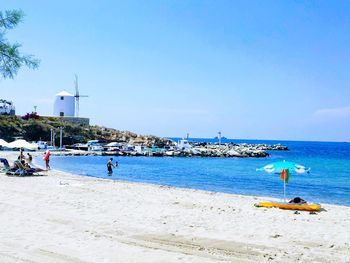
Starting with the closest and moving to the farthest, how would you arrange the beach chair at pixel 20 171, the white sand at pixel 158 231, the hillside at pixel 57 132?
1. the white sand at pixel 158 231
2. the beach chair at pixel 20 171
3. the hillside at pixel 57 132

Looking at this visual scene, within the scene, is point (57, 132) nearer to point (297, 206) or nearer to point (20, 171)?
point (20, 171)

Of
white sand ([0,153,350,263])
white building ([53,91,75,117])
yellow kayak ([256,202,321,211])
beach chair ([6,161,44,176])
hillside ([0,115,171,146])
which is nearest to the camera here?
white sand ([0,153,350,263])

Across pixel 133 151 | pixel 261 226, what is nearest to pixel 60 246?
pixel 261 226

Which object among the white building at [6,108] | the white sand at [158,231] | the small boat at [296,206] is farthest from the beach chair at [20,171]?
the white building at [6,108]

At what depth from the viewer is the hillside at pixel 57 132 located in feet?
284

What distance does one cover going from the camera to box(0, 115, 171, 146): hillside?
8657 centimetres

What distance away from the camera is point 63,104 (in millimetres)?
111875

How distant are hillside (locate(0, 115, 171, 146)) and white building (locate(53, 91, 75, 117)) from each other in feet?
22.7

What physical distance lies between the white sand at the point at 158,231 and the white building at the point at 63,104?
312 ft

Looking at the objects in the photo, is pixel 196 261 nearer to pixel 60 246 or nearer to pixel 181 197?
pixel 60 246

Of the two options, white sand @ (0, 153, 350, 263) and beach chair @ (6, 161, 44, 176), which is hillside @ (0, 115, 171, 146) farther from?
white sand @ (0, 153, 350, 263)

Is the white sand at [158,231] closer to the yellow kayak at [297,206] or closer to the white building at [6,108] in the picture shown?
the yellow kayak at [297,206]

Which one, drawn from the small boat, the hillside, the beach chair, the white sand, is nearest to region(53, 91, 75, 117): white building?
the hillside

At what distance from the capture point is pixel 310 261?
921cm
